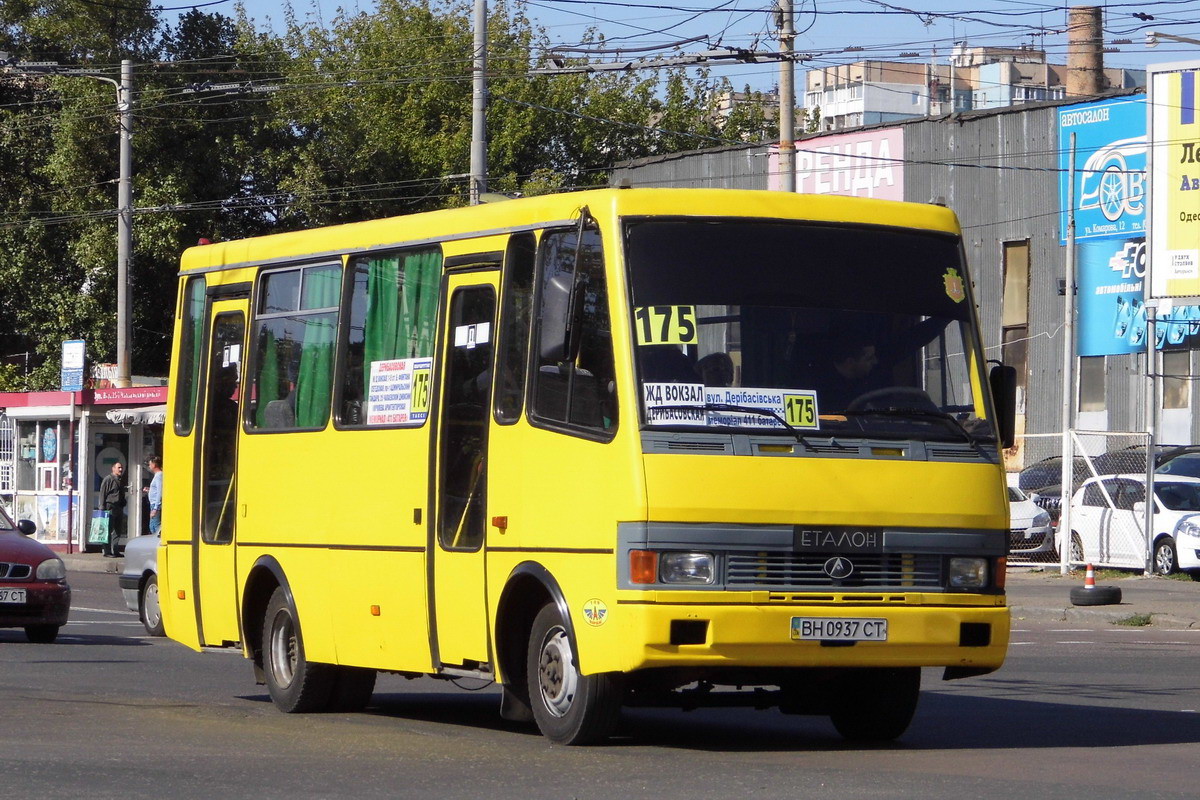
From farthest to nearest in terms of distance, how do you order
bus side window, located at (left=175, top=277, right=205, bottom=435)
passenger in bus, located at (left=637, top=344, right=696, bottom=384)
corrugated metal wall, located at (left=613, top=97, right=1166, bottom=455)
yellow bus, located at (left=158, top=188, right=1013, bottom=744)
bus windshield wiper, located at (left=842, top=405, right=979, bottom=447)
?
corrugated metal wall, located at (left=613, top=97, right=1166, bottom=455) → bus side window, located at (left=175, top=277, right=205, bottom=435) → bus windshield wiper, located at (left=842, top=405, right=979, bottom=447) → passenger in bus, located at (left=637, top=344, right=696, bottom=384) → yellow bus, located at (left=158, top=188, right=1013, bottom=744)

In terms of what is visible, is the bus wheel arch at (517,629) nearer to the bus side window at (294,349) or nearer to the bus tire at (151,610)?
the bus side window at (294,349)

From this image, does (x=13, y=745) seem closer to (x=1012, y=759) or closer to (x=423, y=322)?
(x=423, y=322)

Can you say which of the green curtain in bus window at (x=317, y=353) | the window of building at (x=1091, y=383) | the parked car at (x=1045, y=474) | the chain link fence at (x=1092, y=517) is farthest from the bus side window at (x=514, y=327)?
the window of building at (x=1091, y=383)

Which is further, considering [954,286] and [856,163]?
[856,163]

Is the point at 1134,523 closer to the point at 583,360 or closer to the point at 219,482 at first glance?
the point at 219,482

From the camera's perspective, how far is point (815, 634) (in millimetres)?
9602

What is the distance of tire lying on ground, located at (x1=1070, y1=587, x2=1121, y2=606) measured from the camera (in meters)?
24.5

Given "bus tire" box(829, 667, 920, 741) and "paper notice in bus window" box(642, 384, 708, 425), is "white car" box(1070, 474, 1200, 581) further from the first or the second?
"paper notice in bus window" box(642, 384, 708, 425)

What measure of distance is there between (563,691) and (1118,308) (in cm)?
3888

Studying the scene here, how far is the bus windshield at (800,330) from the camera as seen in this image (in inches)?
384

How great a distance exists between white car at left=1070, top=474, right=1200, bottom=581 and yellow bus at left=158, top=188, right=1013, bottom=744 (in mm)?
19934

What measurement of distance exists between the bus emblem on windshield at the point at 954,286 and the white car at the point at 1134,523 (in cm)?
2011

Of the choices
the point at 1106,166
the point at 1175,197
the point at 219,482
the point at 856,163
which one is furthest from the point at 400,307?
the point at 856,163

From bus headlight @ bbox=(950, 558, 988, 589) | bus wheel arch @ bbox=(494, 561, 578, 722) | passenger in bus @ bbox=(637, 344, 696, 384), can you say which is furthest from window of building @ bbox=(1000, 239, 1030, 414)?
passenger in bus @ bbox=(637, 344, 696, 384)
